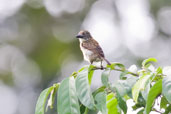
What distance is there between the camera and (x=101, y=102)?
2691 mm

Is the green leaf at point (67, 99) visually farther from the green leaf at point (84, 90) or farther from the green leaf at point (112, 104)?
the green leaf at point (112, 104)

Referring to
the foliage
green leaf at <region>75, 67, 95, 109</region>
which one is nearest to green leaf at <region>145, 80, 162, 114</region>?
the foliage

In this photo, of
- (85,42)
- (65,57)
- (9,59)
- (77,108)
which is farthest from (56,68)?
(77,108)

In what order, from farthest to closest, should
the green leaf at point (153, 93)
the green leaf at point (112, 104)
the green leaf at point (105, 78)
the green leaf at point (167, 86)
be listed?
the green leaf at point (112, 104) < the green leaf at point (105, 78) < the green leaf at point (153, 93) < the green leaf at point (167, 86)

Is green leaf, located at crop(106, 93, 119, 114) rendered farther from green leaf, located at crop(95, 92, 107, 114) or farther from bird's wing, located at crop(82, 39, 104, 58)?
bird's wing, located at crop(82, 39, 104, 58)

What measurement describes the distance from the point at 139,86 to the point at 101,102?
0.23 meters

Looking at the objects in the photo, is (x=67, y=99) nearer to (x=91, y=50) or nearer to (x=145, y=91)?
(x=145, y=91)

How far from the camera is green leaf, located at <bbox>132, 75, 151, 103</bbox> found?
2.62 meters

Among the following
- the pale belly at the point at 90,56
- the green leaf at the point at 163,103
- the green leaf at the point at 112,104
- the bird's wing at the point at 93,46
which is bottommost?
the green leaf at the point at 163,103

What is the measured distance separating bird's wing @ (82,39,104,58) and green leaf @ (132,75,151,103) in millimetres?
2416

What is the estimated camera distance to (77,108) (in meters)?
2.64

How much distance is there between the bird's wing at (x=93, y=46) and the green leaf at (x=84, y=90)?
230 cm

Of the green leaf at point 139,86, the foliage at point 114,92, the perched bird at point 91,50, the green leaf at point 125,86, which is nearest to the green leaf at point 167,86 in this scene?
the foliage at point 114,92

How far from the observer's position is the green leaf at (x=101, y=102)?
2.64 m
